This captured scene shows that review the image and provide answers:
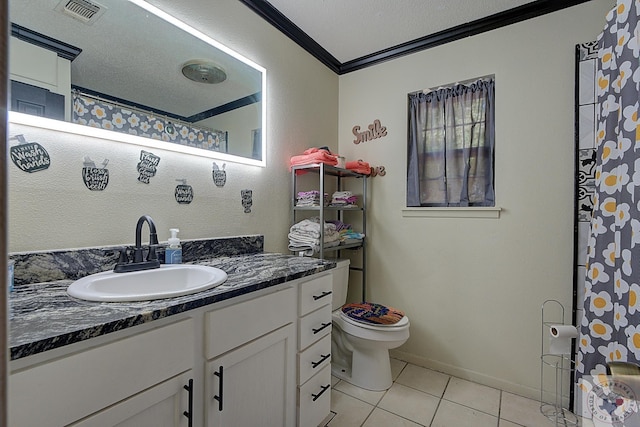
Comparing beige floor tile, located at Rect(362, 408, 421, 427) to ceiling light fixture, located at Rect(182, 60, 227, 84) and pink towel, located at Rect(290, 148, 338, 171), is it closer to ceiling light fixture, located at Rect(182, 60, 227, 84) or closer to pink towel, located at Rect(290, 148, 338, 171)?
pink towel, located at Rect(290, 148, 338, 171)

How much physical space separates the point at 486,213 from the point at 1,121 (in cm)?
217

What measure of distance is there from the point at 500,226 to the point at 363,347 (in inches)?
46.9

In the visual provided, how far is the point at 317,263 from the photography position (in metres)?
1.45

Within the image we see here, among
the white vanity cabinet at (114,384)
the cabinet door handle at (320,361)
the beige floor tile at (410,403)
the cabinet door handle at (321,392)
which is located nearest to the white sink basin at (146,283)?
the white vanity cabinet at (114,384)

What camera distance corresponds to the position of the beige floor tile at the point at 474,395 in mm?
1687

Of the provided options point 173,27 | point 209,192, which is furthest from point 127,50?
point 209,192

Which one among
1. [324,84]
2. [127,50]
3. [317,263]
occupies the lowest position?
[317,263]

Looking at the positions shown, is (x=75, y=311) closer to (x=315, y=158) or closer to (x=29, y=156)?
(x=29, y=156)

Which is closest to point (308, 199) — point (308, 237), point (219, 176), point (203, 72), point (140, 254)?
point (308, 237)

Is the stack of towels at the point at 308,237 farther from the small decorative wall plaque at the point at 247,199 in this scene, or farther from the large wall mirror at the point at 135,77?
the large wall mirror at the point at 135,77

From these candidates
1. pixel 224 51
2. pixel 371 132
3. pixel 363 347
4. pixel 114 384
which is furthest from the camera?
pixel 371 132

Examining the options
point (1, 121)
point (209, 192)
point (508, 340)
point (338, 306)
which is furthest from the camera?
point (338, 306)

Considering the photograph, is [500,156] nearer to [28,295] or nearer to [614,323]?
[614,323]

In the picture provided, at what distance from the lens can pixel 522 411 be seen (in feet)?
5.42
